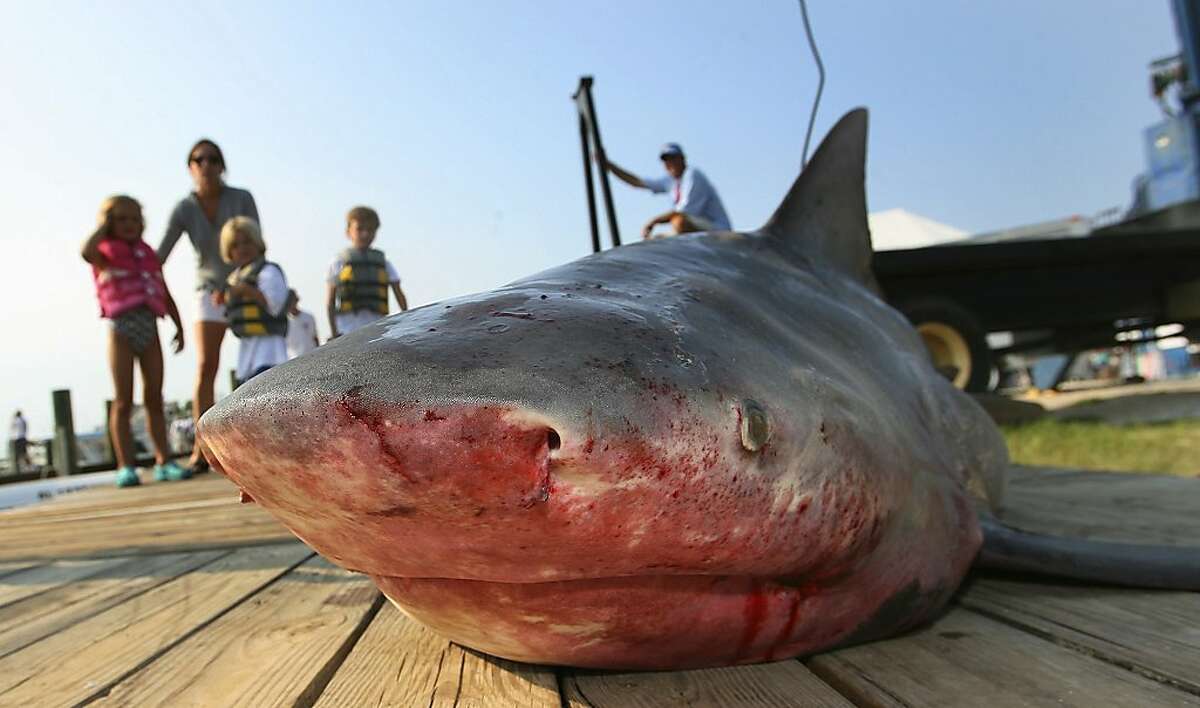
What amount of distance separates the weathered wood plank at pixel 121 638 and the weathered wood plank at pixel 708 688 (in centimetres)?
66

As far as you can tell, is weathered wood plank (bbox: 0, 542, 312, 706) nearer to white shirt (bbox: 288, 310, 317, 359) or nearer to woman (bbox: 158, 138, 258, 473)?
woman (bbox: 158, 138, 258, 473)

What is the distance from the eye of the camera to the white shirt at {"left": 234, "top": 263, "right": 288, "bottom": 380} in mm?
3934

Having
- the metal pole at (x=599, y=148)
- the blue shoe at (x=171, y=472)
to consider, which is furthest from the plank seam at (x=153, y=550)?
the metal pole at (x=599, y=148)

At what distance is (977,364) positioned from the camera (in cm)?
579

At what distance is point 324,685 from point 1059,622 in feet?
3.27

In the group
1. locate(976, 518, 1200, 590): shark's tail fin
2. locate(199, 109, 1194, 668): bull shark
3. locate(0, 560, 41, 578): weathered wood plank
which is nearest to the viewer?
locate(199, 109, 1194, 668): bull shark

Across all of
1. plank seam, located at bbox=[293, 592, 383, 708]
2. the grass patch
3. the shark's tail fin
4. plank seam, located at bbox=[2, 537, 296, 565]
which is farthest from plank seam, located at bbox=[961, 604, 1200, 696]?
the grass patch

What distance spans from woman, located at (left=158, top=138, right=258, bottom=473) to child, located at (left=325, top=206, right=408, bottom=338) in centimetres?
56

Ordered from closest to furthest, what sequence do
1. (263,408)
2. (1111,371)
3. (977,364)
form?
1. (263,408)
2. (977,364)
3. (1111,371)

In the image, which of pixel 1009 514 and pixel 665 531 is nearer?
pixel 665 531

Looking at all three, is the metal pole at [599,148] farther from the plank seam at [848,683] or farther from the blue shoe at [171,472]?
the plank seam at [848,683]

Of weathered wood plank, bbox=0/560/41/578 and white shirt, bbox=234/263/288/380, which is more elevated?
white shirt, bbox=234/263/288/380

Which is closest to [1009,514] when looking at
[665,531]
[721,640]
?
[721,640]

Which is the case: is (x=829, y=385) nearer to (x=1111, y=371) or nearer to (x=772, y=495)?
(x=772, y=495)
